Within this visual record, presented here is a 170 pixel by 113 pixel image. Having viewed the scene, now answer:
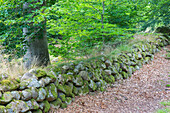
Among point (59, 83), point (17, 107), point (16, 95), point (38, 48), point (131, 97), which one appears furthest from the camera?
point (38, 48)

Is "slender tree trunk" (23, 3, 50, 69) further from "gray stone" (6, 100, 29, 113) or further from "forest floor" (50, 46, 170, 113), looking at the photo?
"gray stone" (6, 100, 29, 113)

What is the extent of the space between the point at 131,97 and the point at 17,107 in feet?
11.8

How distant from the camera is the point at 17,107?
2963mm

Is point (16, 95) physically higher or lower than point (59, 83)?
higher

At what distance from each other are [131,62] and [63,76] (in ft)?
14.8

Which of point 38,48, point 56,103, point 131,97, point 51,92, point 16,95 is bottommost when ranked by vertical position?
point 131,97

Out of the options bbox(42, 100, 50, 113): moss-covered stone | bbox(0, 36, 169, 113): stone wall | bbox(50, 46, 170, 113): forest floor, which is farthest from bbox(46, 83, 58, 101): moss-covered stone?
bbox(50, 46, 170, 113): forest floor

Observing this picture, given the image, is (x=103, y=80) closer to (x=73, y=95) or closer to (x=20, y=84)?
(x=73, y=95)

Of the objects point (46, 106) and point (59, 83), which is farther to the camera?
point (59, 83)

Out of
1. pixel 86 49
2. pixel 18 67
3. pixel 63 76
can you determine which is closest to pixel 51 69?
pixel 63 76

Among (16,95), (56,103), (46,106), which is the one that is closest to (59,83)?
(56,103)

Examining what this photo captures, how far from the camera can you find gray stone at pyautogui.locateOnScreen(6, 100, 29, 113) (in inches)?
113

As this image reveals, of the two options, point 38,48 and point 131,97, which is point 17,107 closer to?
point 38,48

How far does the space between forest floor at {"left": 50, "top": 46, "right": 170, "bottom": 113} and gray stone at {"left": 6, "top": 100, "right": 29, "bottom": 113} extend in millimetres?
820
